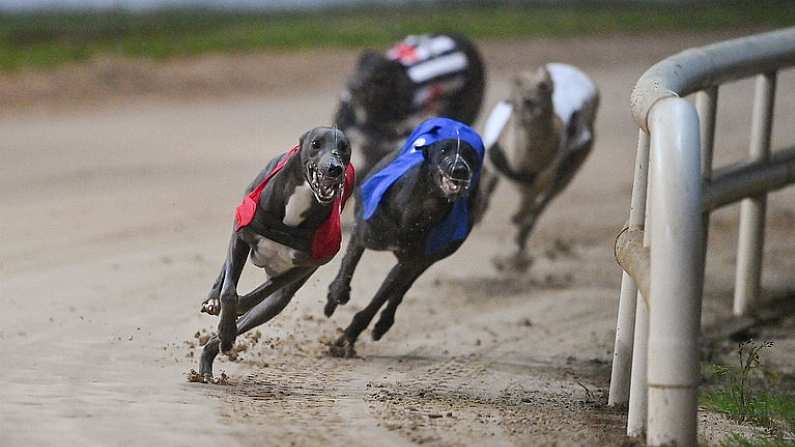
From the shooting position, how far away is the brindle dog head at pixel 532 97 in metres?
5.98

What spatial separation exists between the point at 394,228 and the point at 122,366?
0.99m

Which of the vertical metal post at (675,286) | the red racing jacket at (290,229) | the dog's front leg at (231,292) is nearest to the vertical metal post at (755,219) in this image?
the red racing jacket at (290,229)

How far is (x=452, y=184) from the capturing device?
410cm

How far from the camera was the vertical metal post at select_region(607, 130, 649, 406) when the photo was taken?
3.39 m

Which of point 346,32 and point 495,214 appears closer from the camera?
point 495,214

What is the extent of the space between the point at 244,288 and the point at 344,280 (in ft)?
1.27

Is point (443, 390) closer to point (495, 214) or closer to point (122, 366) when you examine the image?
point (122, 366)

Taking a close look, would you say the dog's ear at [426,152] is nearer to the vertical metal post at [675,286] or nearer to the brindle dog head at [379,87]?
the vertical metal post at [675,286]

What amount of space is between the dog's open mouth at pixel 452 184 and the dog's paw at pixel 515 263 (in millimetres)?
2206

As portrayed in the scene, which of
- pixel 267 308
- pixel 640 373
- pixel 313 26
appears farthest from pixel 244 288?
pixel 313 26

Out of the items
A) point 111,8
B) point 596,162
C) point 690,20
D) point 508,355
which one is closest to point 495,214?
point 596,162

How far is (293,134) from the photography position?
31.3 feet

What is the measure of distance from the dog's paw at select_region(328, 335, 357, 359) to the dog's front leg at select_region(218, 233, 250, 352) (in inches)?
25.6

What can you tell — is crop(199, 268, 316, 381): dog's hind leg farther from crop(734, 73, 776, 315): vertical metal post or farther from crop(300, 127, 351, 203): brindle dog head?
crop(734, 73, 776, 315): vertical metal post
